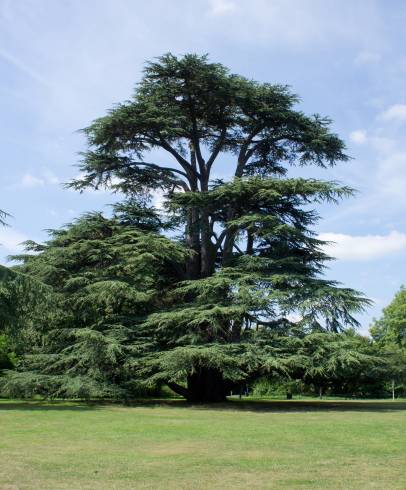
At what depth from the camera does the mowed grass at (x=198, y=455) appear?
6668 mm

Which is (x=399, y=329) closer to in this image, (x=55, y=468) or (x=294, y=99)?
(x=294, y=99)

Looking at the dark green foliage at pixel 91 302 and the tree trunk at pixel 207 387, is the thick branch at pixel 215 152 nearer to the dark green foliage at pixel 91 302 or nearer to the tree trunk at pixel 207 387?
the dark green foliage at pixel 91 302

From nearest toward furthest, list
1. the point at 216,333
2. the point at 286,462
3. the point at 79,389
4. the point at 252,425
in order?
1. the point at 286,462
2. the point at 252,425
3. the point at 79,389
4. the point at 216,333

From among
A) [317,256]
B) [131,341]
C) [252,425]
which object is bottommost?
[252,425]

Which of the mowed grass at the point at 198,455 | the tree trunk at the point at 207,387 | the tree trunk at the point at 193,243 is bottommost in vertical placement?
the mowed grass at the point at 198,455

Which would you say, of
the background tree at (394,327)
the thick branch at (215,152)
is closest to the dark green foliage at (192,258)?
the thick branch at (215,152)

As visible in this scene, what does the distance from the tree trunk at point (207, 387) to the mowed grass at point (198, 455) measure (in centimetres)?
1123

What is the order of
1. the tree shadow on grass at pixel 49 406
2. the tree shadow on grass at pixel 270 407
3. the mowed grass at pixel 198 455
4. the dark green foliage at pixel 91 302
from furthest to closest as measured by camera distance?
1. the dark green foliage at pixel 91 302
2. the tree shadow on grass at pixel 270 407
3. the tree shadow on grass at pixel 49 406
4. the mowed grass at pixel 198 455

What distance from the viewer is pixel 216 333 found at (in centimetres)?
2231

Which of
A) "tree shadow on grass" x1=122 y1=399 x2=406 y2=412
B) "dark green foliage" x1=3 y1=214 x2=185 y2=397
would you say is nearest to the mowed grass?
"tree shadow on grass" x1=122 y1=399 x2=406 y2=412

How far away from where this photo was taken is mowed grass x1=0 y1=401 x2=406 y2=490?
21.9 ft

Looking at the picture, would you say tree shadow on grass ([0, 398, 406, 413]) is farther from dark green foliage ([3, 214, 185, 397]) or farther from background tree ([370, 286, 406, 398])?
background tree ([370, 286, 406, 398])

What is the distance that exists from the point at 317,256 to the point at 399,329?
95.2 feet

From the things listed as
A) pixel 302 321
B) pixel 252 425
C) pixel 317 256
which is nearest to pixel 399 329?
pixel 317 256
